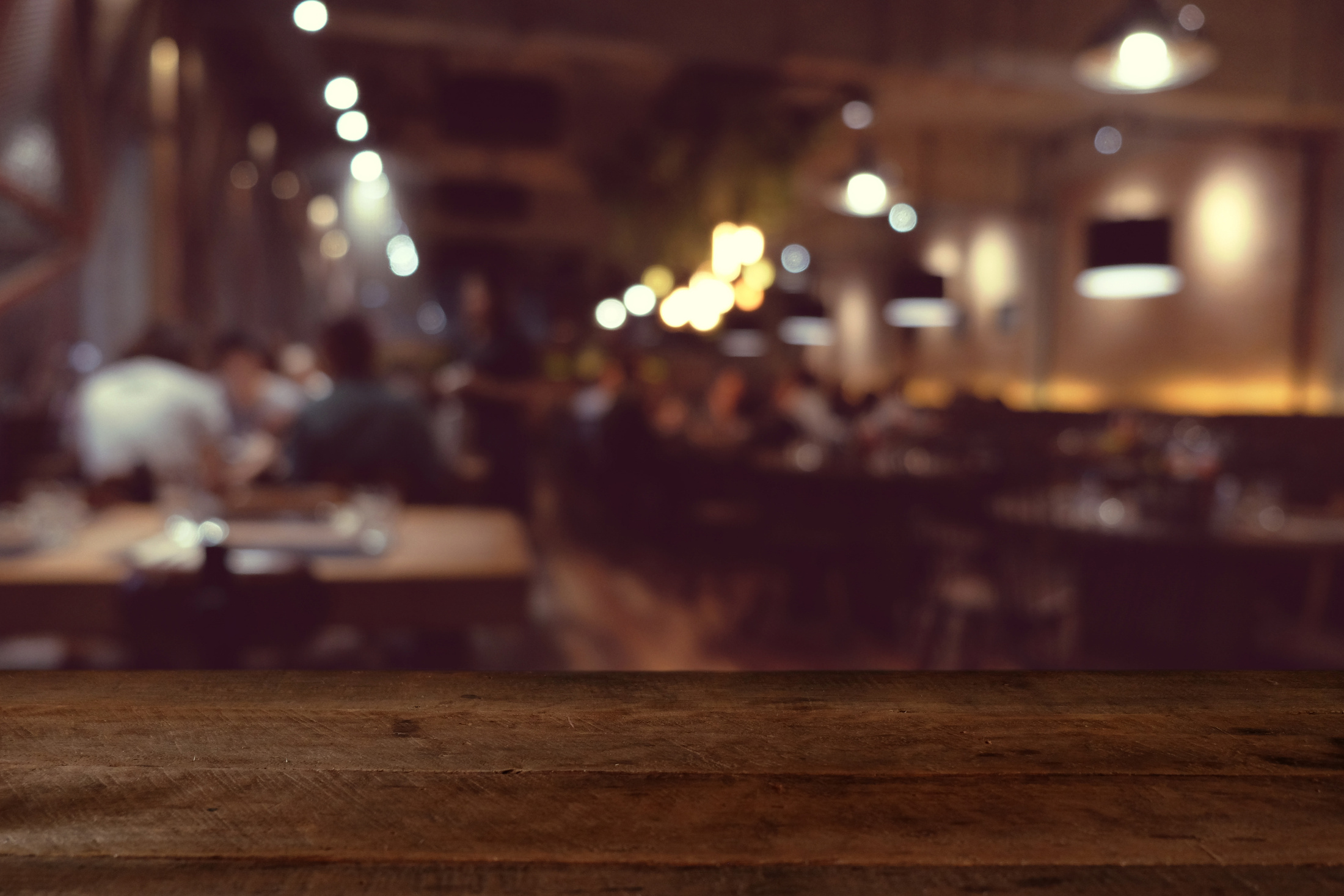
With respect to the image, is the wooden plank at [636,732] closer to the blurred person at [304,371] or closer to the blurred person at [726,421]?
the blurred person at [304,371]

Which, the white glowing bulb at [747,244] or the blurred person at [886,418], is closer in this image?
the white glowing bulb at [747,244]

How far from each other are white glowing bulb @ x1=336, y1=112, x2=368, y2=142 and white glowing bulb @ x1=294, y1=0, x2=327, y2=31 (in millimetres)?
2134

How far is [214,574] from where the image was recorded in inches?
74.0

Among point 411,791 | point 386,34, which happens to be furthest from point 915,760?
point 386,34

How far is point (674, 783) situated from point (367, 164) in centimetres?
770

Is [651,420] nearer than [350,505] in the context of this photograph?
No

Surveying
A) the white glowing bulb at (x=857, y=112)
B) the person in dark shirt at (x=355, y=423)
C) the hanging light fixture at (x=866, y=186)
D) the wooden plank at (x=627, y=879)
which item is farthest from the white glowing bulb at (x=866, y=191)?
the wooden plank at (x=627, y=879)

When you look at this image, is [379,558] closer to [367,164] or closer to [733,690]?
[733,690]

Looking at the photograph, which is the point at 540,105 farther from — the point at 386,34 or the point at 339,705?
the point at 339,705

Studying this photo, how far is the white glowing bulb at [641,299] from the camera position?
10.6 m

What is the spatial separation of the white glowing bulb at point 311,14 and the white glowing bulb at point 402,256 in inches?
329

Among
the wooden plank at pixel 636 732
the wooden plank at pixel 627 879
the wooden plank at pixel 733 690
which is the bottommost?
the wooden plank at pixel 627 879

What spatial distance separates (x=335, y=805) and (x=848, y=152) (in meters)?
11.5

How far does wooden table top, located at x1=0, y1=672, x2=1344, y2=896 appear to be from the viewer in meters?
0.77
